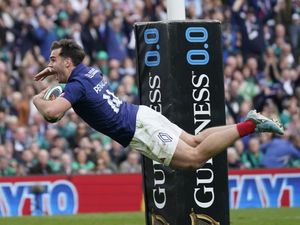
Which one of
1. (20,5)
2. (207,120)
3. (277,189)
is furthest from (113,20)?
(207,120)

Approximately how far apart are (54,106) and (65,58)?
80cm

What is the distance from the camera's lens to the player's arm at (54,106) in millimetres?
12172

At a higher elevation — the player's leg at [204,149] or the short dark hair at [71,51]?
the short dark hair at [71,51]

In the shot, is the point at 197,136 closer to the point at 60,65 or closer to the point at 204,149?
the point at 204,149

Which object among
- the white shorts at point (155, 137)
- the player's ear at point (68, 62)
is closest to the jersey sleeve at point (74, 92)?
the player's ear at point (68, 62)

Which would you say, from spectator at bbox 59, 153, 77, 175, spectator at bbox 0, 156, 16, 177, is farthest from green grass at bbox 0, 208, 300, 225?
spectator at bbox 0, 156, 16, 177

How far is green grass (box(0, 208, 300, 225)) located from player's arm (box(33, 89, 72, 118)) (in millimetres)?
4074

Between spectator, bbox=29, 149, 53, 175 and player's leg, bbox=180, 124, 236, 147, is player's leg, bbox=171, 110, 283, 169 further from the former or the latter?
spectator, bbox=29, 149, 53, 175

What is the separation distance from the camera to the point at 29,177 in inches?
747

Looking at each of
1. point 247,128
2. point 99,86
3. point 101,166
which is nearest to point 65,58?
point 99,86

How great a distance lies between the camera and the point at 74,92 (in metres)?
12.4

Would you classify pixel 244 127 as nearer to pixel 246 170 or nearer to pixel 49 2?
pixel 246 170

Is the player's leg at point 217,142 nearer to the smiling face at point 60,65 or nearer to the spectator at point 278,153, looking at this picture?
the smiling face at point 60,65

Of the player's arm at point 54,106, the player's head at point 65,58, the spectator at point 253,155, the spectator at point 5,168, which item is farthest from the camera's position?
the spectator at point 253,155
